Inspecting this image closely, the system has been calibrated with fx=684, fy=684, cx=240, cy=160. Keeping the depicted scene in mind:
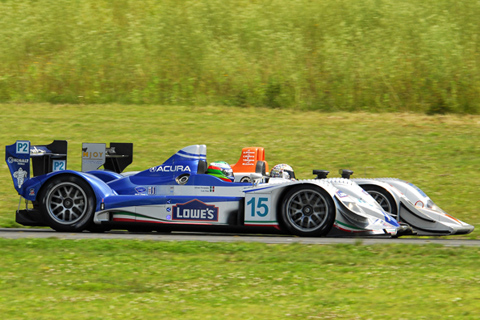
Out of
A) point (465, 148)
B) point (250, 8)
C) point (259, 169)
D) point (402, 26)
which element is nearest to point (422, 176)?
point (465, 148)

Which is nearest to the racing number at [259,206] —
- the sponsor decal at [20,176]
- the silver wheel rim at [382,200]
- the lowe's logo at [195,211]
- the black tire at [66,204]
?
the lowe's logo at [195,211]

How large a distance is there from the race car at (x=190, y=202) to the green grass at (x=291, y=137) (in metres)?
3.04

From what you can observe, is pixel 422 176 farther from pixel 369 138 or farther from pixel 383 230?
pixel 383 230

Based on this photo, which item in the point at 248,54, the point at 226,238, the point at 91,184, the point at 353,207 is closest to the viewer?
the point at 353,207

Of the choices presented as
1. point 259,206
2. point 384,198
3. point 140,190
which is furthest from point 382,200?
point 140,190

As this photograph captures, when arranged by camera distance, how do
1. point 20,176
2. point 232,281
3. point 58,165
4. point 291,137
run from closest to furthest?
point 232,281 → point 20,176 → point 58,165 → point 291,137

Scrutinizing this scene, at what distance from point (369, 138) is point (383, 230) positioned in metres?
9.11

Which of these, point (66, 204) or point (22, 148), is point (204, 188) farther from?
point (22, 148)

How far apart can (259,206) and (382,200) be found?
7.02ft

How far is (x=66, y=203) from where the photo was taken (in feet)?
32.7

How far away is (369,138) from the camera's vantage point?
18.1m

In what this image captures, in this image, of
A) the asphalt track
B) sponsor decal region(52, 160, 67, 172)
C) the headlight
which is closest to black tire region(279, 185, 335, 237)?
the asphalt track

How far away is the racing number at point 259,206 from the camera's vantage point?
369 inches

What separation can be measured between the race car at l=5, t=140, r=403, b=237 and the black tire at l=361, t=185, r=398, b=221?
84 cm
